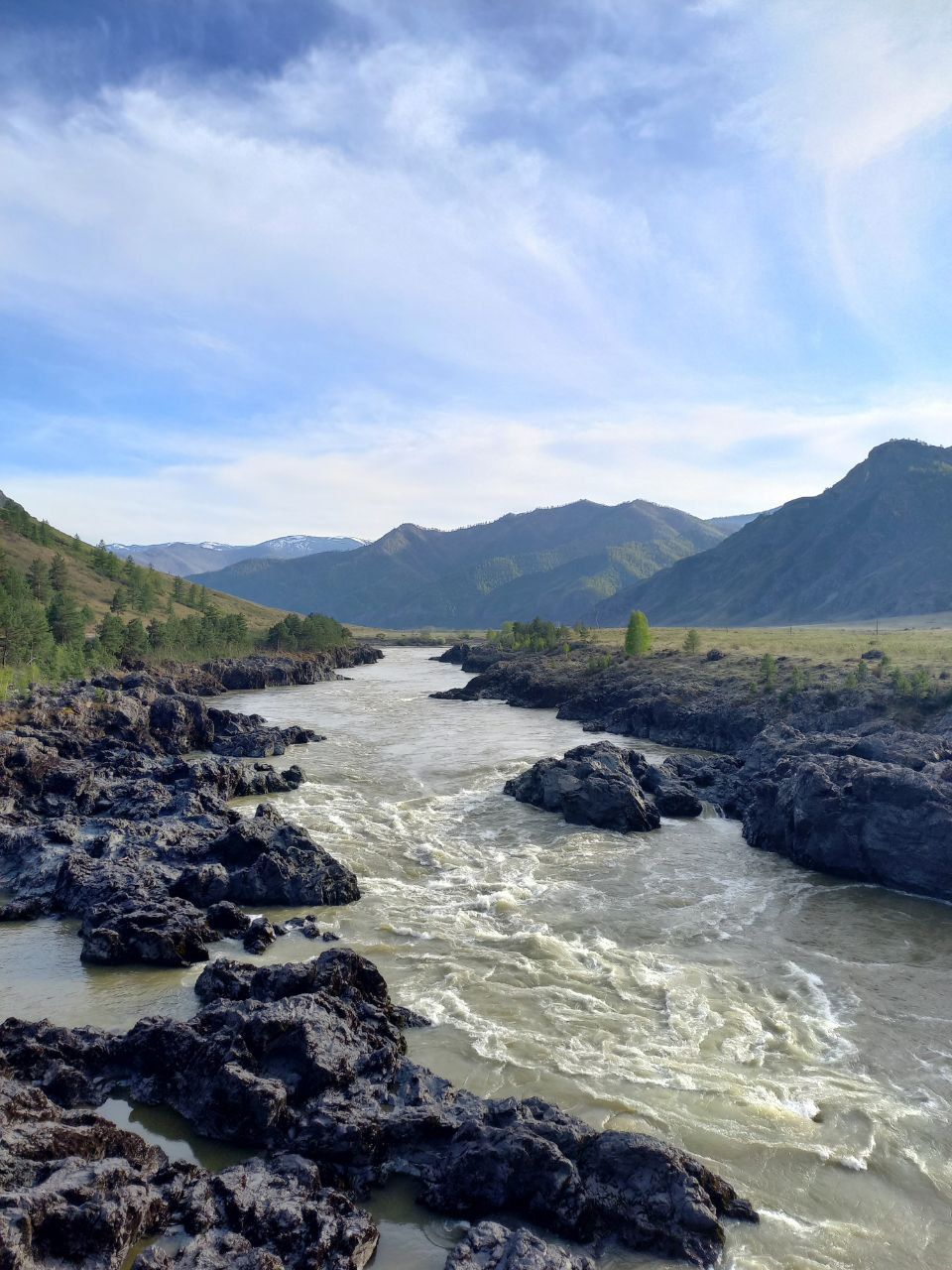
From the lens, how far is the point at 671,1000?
69.8 feet

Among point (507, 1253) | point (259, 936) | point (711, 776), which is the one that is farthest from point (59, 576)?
point (507, 1253)

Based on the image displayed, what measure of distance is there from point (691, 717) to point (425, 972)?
49.1 metres

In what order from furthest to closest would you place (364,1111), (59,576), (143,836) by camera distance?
1. (59,576)
2. (143,836)
3. (364,1111)

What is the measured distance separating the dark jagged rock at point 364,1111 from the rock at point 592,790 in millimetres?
21978

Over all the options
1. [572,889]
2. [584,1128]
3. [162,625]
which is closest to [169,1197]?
[584,1128]

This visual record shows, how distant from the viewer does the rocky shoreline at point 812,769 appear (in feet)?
105

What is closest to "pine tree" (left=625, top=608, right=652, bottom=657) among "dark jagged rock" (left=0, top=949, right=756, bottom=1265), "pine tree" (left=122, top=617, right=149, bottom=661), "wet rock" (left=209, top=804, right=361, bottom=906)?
"pine tree" (left=122, top=617, right=149, bottom=661)

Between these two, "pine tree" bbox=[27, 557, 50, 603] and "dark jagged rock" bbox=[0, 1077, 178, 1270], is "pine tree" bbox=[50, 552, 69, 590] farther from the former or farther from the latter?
"dark jagged rock" bbox=[0, 1077, 178, 1270]

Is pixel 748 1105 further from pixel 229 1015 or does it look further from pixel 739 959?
pixel 229 1015

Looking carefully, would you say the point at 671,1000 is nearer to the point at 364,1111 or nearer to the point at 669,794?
the point at 364,1111

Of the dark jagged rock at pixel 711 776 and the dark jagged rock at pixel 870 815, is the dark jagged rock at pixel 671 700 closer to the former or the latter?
the dark jagged rock at pixel 711 776

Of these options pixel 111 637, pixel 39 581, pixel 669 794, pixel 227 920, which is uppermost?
pixel 39 581

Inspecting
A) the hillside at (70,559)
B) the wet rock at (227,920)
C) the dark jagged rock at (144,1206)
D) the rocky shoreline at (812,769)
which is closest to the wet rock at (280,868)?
the wet rock at (227,920)

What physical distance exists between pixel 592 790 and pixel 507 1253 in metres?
29.3
